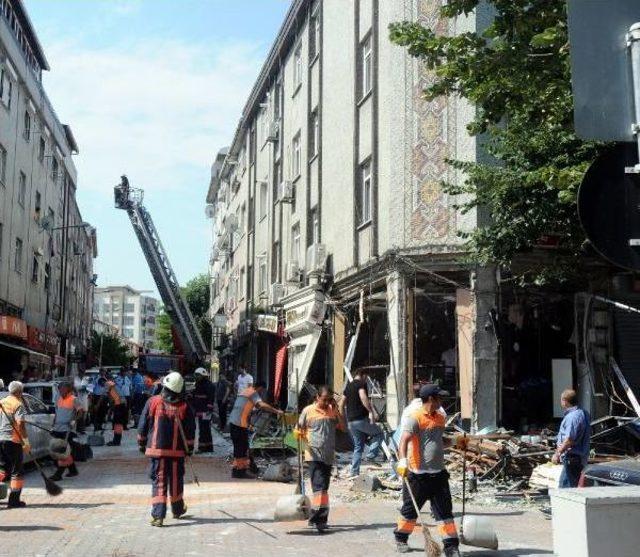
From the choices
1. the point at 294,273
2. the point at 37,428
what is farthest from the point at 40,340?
the point at 37,428

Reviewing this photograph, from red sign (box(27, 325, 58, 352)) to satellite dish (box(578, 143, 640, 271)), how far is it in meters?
25.8

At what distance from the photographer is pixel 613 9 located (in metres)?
3.43

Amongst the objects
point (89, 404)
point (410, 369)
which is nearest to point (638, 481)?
point (410, 369)

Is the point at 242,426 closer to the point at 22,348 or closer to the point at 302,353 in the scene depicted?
the point at 302,353

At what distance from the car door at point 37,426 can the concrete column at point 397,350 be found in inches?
256

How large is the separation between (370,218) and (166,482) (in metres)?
9.70

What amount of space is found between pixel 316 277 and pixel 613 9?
17258 mm

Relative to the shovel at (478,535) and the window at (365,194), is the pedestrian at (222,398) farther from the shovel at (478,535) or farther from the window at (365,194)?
the shovel at (478,535)

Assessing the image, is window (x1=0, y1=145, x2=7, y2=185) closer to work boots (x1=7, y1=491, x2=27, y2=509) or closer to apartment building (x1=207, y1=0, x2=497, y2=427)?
apartment building (x1=207, y1=0, x2=497, y2=427)

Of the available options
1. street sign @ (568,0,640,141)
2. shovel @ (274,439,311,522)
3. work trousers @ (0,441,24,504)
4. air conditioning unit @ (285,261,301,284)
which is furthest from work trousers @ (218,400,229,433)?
street sign @ (568,0,640,141)

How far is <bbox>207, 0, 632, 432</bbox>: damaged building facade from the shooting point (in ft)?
49.9

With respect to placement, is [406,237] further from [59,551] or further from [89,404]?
[89,404]

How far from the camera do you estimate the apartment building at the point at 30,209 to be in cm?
2775

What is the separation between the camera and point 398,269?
15.9m
